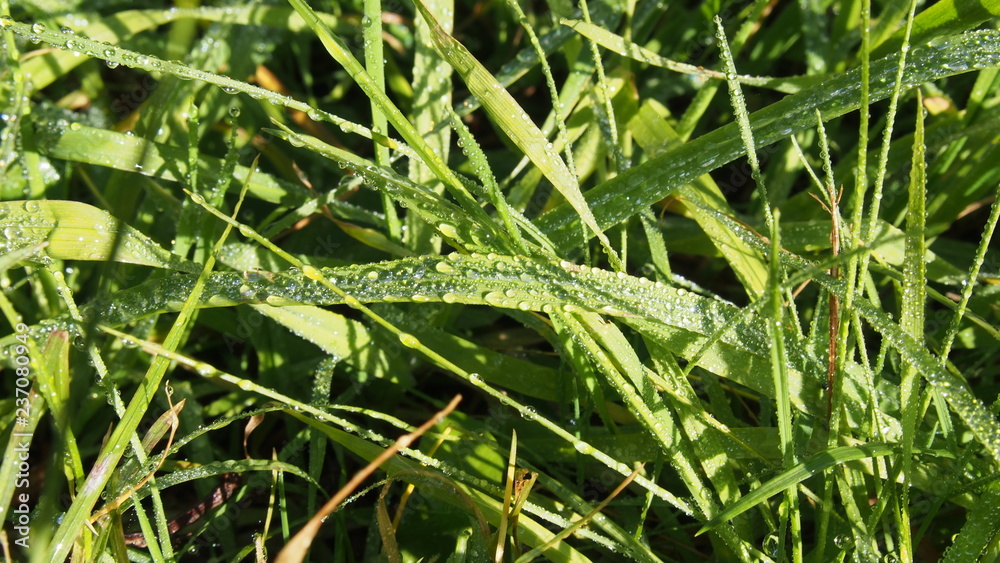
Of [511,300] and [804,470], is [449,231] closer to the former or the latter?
[511,300]

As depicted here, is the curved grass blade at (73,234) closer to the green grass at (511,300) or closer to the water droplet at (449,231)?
the green grass at (511,300)

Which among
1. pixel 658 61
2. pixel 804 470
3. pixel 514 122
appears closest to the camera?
pixel 804 470

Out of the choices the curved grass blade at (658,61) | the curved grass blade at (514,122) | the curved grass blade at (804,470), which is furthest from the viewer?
the curved grass blade at (658,61)

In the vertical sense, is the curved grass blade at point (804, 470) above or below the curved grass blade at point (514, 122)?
below

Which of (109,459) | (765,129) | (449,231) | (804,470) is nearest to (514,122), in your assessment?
(449,231)

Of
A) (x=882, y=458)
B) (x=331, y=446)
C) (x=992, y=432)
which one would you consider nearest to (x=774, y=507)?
(x=882, y=458)

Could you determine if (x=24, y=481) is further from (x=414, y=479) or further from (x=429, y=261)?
(x=429, y=261)

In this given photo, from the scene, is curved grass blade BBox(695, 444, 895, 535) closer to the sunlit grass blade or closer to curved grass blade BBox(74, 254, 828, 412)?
curved grass blade BBox(74, 254, 828, 412)

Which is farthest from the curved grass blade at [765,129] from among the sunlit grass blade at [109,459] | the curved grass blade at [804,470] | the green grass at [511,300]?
the sunlit grass blade at [109,459]
